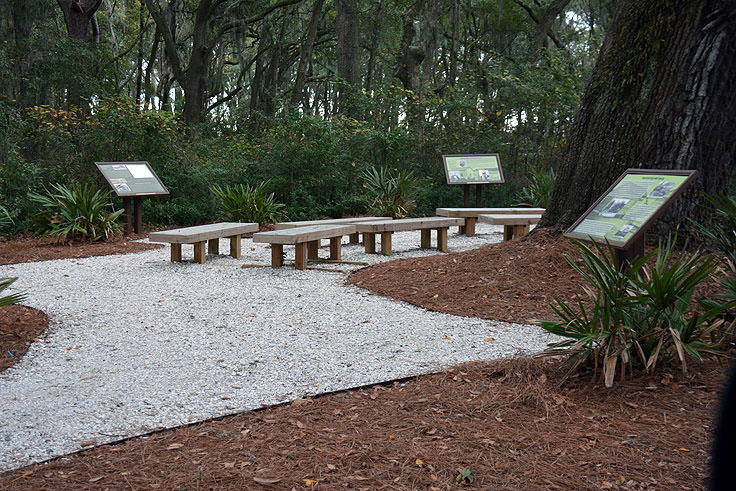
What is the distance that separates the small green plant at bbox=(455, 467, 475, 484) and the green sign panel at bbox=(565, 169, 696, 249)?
85.2 inches

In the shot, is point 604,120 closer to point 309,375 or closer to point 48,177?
point 309,375

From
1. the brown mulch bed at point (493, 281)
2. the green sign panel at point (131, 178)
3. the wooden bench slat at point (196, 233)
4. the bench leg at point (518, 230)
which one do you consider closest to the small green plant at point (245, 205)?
the green sign panel at point (131, 178)

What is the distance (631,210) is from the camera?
15.5ft

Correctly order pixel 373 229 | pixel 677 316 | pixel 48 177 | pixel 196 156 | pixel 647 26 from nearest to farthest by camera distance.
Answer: pixel 677 316
pixel 647 26
pixel 373 229
pixel 48 177
pixel 196 156

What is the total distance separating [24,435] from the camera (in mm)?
3301

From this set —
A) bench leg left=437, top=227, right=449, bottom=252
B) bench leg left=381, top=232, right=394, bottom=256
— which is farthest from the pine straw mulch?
bench leg left=437, top=227, right=449, bottom=252

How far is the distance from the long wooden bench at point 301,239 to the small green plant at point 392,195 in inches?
152

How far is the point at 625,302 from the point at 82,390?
10.8ft

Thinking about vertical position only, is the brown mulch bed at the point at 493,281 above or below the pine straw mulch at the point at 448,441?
above

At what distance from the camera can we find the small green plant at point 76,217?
10.8 meters

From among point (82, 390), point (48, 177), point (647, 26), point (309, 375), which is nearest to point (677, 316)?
point (309, 375)

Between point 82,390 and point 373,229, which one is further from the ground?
point 373,229

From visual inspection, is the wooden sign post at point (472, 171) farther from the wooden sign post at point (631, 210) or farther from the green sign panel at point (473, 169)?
the wooden sign post at point (631, 210)

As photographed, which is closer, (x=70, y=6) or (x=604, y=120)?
(x=604, y=120)
